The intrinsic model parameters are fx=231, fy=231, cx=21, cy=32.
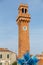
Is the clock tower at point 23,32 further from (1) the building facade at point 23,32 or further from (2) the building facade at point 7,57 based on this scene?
(2) the building facade at point 7,57

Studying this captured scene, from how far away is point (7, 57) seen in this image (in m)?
48.1

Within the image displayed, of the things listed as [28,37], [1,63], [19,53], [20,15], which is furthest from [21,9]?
[1,63]

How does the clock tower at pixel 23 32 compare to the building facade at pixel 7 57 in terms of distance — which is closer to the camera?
the clock tower at pixel 23 32

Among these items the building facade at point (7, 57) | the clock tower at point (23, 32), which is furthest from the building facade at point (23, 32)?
the building facade at point (7, 57)

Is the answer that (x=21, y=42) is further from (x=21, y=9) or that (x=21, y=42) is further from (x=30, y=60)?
(x=30, y=60)

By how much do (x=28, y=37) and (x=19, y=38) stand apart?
179 centimetres

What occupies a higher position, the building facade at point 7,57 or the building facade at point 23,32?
the building facade at point 23,32

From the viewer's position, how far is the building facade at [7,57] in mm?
47875

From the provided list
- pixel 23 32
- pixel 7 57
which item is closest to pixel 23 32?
pixel 23 32

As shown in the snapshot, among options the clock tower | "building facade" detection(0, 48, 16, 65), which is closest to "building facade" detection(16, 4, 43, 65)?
the clock tower

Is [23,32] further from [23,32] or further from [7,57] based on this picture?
[7,57]

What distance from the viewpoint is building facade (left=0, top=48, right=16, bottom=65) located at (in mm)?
47875

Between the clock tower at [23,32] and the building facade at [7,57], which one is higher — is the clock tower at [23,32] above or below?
above

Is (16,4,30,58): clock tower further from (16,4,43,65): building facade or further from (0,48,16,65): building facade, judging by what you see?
(0,48,16,65): building facade
